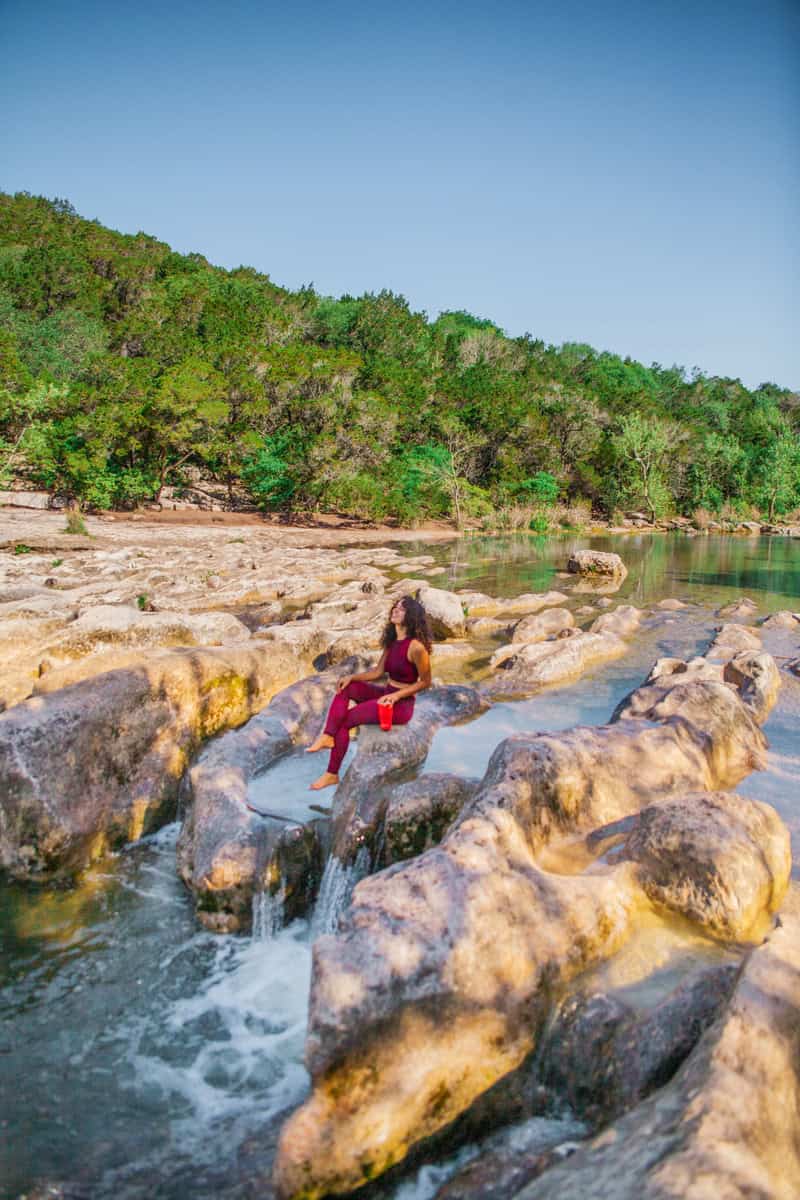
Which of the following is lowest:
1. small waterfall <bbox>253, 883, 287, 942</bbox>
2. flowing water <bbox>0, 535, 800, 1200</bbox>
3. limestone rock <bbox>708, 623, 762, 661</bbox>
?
flowing water <bbox>0, 535, 800, 1200</bbox>

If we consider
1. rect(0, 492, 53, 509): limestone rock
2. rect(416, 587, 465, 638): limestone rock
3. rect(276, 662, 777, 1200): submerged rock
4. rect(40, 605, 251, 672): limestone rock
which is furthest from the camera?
rect(0, 492, 53, 509): limestone rock

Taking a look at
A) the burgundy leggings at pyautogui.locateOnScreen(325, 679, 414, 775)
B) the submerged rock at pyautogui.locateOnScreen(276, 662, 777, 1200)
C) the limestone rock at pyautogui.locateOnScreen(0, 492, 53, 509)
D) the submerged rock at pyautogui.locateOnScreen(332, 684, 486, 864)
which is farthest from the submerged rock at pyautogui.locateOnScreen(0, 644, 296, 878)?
the limestone rock at pyautogui.locateOnScreen(0, 492, 53, 509)

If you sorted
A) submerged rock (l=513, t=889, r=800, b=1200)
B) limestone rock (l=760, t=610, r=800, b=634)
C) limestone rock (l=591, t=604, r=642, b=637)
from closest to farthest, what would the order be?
submerged rock (l=513, t=889, r=800, b=1200) → limestone rock (l=591, t=604, r=642, b=637) → limestone rock (l=760, t=610, r=800, b=634)

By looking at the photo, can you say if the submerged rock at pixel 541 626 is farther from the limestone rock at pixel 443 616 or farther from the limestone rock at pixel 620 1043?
the limestone rock at pixel 620 1043

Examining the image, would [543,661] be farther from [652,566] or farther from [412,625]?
[652,566]

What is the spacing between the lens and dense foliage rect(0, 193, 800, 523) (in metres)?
33.5

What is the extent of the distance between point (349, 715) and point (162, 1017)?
3.00 m

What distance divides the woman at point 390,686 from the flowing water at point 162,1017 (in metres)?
0.51

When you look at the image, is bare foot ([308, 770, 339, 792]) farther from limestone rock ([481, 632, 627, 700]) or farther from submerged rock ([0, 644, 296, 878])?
limestone rock ([481, 632, 627, 700])

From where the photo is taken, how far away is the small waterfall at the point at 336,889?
5.55 meters

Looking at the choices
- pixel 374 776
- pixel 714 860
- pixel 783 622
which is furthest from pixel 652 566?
pixel 714 860

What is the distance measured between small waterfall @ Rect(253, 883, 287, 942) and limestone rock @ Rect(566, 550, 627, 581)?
2166 centimetres

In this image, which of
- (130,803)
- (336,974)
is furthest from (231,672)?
(336,974)

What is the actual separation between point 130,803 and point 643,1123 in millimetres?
5564
